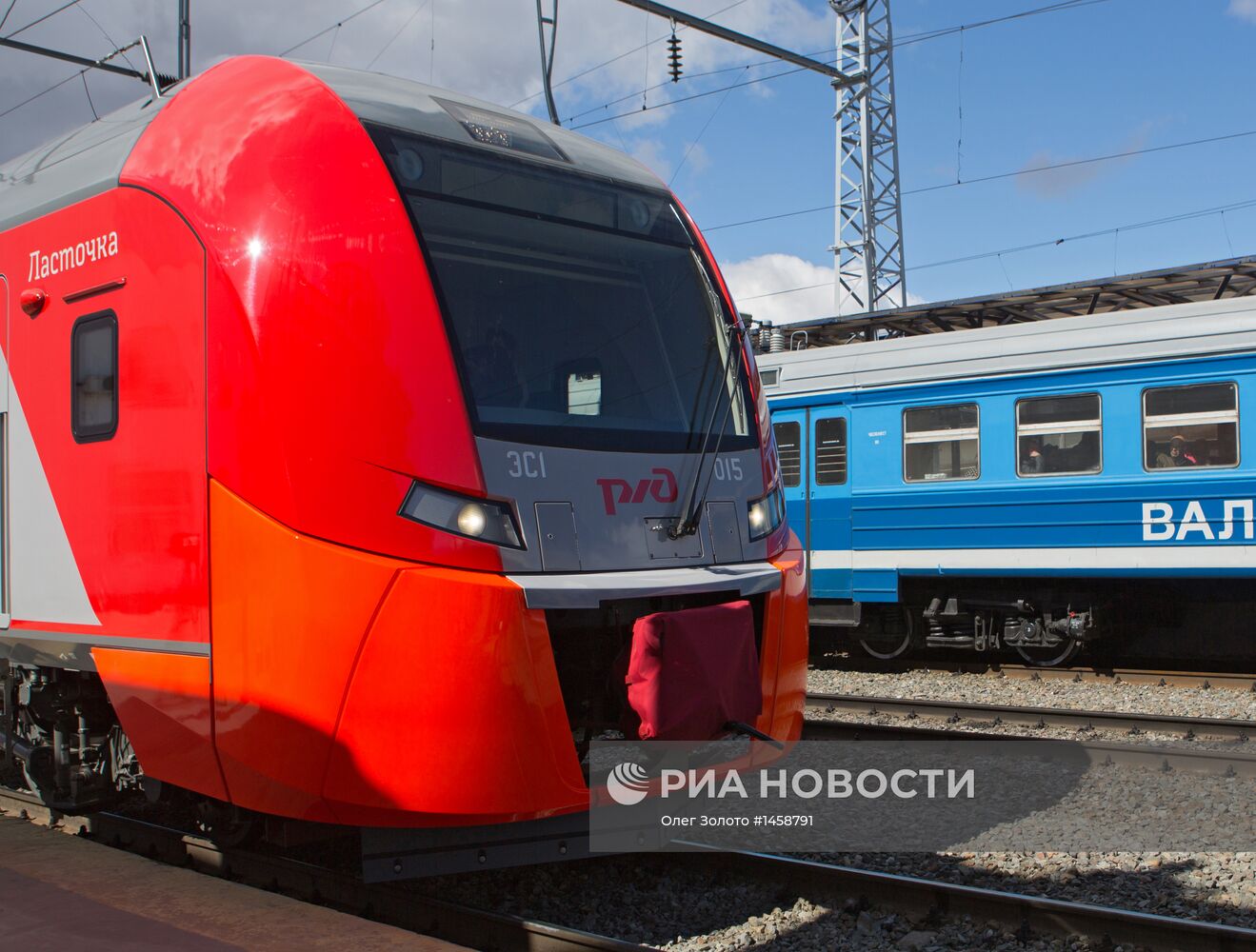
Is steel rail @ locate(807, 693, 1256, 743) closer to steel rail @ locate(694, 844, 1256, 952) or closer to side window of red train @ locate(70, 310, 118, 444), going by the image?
steel rail @ locate(694, 844, 1256, 952)

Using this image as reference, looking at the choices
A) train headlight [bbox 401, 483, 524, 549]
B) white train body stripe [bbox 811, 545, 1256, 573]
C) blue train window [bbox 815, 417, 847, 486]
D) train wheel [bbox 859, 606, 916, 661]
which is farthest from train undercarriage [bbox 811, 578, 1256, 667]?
train headlight [bbox 401, 483, 524, 549]

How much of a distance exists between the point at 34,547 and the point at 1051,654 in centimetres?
966

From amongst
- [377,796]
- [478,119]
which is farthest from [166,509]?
[478,119]

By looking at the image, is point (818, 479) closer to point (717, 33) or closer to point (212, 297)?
point (717, 33)

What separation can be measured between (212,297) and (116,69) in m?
7.10

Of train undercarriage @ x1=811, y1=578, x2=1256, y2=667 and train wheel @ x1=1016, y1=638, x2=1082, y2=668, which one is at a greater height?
train undercarriage @ x1=811, y1=578, x2=1256, y2=667

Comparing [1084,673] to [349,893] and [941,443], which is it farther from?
[349,893]

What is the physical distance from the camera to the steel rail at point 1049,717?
26.3ft

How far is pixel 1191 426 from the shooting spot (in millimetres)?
10008

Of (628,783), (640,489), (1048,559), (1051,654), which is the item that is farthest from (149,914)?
(1051,654)

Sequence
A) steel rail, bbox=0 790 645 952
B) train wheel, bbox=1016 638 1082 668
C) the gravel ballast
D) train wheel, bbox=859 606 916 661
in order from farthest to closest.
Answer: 1. train wheel, bbox=859 606 916 661
2. train wheel, bbox=1016 638 1082 668
3. the gravel ballast
4. steel rail, bbox=0 790 645 952

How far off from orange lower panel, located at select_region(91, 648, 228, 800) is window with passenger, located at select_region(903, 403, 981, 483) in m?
8.22

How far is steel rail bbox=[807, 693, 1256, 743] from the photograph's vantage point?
26.3ft

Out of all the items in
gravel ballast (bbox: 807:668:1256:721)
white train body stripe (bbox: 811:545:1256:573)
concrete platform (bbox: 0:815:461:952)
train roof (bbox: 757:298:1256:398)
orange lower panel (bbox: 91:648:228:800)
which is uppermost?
train roof (bbox: 757:298:1256:398)
